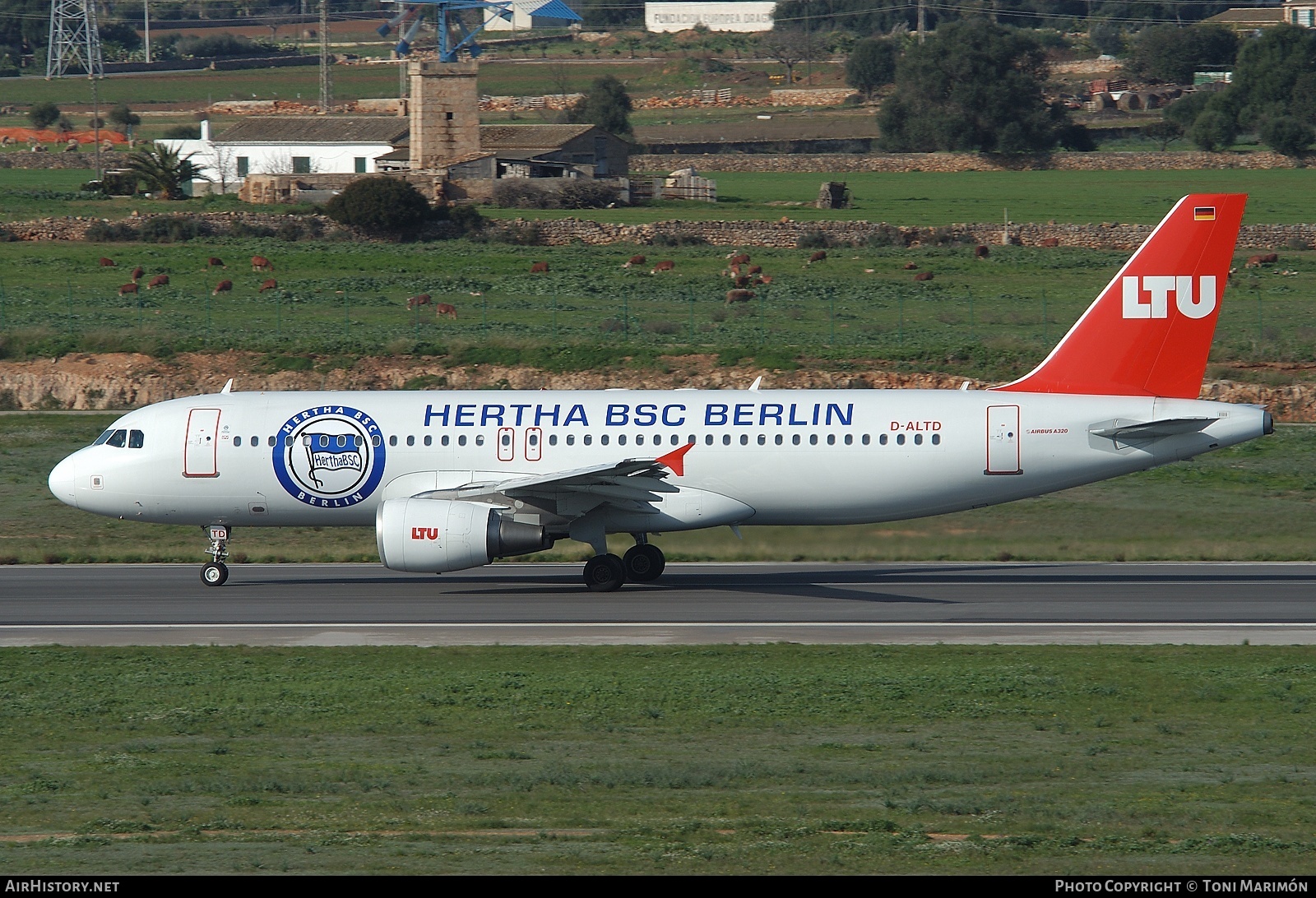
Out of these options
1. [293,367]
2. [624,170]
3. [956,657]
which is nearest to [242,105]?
[624,170]

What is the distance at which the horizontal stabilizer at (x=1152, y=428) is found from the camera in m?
29.1

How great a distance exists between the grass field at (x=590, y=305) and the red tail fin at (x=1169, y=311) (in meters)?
21.6

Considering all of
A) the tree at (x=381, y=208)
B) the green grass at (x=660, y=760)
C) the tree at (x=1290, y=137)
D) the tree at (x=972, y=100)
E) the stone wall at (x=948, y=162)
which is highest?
the tree at (x=972, y=100)

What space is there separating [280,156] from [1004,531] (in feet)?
294

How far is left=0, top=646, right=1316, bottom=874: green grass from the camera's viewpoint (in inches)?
543

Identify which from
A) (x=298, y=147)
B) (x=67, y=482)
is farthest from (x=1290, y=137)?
(x=67, y=482)

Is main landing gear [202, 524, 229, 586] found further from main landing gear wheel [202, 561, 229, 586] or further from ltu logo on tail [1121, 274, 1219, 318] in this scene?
ltu logo on tail [1121, 274, 1219, 318]

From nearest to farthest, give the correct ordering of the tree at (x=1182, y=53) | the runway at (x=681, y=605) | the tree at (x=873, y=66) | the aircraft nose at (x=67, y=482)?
the runway at (x=681, y=605)
the aircraft nose at (x=67, y=482)
the tree at (x=1182, y=53)
the tree at (x=873, y=66)

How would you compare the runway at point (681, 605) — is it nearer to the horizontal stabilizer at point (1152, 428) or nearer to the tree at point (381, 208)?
the horizontal stabilizer at point (1152, 428)

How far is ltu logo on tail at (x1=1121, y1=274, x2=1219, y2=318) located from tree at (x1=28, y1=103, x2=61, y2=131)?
497ft

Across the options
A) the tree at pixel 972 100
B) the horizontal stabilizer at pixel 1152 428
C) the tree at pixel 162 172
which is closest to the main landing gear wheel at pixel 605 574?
the horizontal stabilizer at pixel 1152 428

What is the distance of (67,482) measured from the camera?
32031 mm

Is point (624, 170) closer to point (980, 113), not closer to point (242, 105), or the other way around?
point (980, 113)

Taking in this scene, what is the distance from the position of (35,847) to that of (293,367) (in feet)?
137
